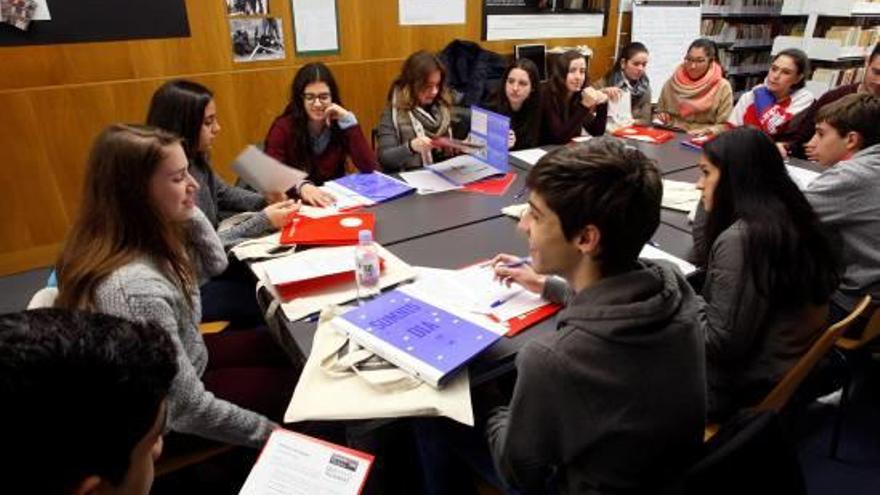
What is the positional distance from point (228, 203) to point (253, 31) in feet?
5.78

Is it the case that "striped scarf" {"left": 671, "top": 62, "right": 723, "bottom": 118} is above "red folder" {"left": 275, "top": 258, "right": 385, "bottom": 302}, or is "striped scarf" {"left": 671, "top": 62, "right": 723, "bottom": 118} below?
above

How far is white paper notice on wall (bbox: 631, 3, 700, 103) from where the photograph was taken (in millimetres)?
5184

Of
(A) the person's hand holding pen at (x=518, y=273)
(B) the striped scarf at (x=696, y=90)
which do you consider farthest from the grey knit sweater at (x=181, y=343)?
(B) the striped scarf at (x=696, y=90)

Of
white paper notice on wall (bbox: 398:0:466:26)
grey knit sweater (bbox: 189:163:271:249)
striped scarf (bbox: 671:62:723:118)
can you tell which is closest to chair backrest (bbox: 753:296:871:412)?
grey knit sweater (bbox: 189:163:271:249)

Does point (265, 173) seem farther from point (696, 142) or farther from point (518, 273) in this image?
point (696, 142)

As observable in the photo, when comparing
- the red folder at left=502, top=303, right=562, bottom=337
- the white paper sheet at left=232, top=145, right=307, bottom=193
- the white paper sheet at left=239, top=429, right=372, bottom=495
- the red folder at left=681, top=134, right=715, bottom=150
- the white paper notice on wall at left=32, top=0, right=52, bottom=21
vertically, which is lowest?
the white paper sheet at left=239, top=429, right=372, bottom=495

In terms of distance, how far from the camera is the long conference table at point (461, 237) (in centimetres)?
134

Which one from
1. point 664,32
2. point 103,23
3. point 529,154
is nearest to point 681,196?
point 529,154

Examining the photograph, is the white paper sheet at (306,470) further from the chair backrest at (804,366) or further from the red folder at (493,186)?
the red folder at (493,186)

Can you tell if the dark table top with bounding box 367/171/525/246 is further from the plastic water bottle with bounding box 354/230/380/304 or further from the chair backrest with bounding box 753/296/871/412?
the chair backrest with bounding box 753/296/871/412

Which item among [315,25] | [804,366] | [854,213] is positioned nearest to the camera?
[804,366]

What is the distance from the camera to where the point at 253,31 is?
3.62 m

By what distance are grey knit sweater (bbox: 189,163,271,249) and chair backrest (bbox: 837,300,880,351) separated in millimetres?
1958

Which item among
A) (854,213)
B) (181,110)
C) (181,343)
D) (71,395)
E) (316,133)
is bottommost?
(181,343)
